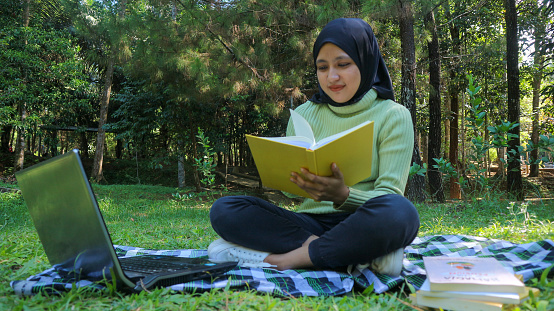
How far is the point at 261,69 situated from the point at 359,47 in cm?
385

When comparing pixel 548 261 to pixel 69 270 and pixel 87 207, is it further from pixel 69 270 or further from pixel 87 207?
pixel 69 270

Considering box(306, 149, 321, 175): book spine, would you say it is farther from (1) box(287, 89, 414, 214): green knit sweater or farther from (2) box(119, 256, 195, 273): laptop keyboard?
(2) box(119, 256, 195, 273): laptop keyboard

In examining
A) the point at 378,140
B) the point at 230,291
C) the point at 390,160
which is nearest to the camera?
the point at 230,291

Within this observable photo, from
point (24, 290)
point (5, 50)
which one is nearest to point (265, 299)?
point (24, 290)

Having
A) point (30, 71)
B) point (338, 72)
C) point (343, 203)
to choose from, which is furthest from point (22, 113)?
point (343, 203)

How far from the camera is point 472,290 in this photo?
112cm

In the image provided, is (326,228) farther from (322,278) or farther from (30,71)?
(30,71)

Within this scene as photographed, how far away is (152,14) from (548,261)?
549 centimetres

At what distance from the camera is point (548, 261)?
148 cm

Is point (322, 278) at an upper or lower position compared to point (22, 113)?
lower

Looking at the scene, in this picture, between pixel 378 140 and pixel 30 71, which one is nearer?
pixel 378 140

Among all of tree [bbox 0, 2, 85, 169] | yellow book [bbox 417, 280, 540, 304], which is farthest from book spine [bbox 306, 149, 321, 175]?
tree [bbox 0, 2, 85, 169]

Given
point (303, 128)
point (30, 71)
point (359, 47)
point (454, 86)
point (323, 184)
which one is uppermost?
point (30, 71)

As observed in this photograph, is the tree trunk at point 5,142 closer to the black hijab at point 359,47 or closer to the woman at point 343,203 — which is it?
the woman at point 343,203
